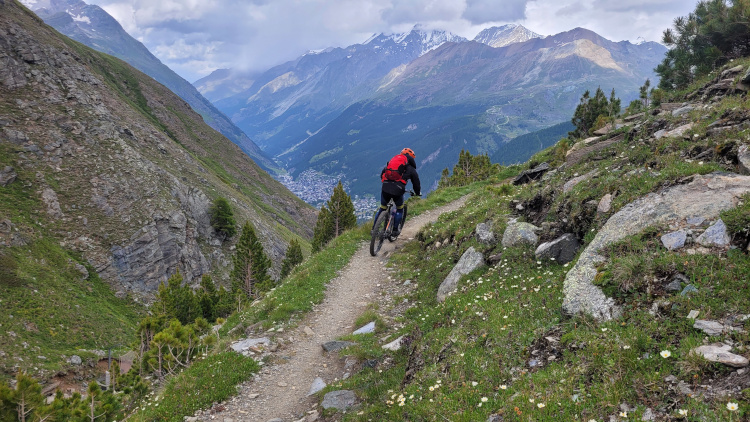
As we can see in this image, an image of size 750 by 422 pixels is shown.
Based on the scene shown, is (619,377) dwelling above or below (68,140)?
below

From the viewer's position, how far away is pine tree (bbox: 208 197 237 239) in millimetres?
81688

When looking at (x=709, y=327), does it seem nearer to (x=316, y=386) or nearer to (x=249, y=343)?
(x=316, y=386)

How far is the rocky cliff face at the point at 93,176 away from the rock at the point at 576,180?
66.2 m

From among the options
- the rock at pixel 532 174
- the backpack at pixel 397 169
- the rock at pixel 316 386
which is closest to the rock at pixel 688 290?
the rock at pixel 316 386

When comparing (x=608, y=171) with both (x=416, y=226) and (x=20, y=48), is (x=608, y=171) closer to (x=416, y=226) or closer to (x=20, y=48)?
(x=416, y=226)

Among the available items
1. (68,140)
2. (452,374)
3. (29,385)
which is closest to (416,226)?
(452,374)

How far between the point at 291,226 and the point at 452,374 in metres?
139

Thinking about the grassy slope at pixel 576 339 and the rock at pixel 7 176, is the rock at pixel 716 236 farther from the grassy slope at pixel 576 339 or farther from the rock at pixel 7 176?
the rock at pixel 7 176

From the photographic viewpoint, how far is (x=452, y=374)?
693 centimetres

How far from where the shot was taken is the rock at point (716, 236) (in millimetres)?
6191

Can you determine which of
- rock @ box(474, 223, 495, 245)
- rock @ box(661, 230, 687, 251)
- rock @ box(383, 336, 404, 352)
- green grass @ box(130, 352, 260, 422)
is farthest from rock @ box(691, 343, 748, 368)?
green grass @ box(130, 352, 260, 422)

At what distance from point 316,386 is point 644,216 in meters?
9.06

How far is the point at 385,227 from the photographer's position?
20000 millimetres

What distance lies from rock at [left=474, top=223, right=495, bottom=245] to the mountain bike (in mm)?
5554
